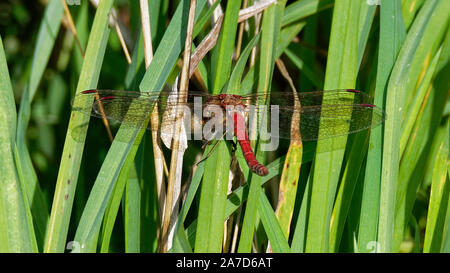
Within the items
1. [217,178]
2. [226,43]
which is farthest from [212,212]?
[226,43]

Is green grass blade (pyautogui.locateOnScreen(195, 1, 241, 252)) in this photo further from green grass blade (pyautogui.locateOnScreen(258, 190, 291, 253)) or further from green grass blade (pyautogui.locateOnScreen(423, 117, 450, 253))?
green grass blade (pyautogui.locateOnScreen(423, 117, 450, 253))

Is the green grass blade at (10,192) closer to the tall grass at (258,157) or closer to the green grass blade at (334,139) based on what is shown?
the tall grass at (258,157)

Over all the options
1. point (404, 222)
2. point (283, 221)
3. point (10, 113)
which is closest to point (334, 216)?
point (283, 221)

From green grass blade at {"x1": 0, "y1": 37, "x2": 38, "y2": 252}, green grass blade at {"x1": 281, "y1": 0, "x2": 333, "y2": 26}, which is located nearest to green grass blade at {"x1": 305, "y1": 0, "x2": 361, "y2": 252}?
green grass blade at {"x1": 281, "y1": 0, "x2": 333, "y2": 26}

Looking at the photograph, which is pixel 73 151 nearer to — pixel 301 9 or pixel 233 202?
pixel 233 202

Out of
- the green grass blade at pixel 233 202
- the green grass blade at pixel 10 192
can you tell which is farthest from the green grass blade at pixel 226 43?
the green grass blade at pixel 10 192
